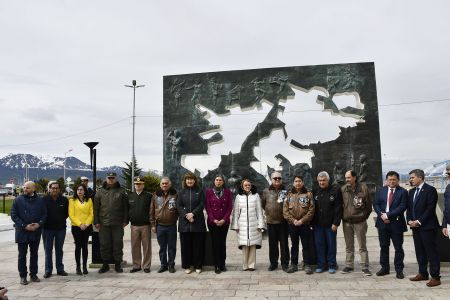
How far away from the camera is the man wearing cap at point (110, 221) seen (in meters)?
6.46

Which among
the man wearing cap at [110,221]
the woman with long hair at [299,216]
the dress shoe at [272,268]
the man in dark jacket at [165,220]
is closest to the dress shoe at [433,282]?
the woman with long hair at [299,216]

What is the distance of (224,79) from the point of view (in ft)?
40.0

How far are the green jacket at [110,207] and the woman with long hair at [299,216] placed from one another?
2.58 meters

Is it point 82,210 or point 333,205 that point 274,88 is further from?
point 82,210

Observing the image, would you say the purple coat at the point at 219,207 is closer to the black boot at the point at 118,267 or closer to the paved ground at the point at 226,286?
the paved ground at the point at 226,286

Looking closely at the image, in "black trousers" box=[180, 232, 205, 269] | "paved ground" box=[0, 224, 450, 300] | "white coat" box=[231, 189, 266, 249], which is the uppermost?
"white coat" box=[231, 189, 266, 249]

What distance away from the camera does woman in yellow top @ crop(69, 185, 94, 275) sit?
6398 mm

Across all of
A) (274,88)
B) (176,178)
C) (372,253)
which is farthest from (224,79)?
(372,253)

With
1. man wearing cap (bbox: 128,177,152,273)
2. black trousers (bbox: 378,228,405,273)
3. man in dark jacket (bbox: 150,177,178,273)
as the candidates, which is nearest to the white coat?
man in dark jacket (bbox: 150,177,178,273)

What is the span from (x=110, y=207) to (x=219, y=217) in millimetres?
1735

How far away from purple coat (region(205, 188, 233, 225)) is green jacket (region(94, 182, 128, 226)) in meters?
1.36

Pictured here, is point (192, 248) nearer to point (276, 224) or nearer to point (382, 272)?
point (276, 224)

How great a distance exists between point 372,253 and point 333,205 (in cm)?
249

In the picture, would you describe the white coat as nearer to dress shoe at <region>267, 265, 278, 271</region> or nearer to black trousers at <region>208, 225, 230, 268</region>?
black trousers at <region>208, 225, 230, 268</region>
